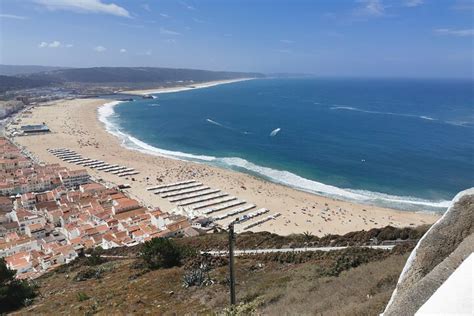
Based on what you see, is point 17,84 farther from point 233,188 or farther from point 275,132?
point 233,188

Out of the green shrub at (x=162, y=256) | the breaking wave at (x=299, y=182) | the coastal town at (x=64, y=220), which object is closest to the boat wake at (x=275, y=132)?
the breaking wave at (x=299, y=182)

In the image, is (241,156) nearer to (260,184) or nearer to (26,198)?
(260,184)

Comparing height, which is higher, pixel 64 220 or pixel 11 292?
pixel 11 292

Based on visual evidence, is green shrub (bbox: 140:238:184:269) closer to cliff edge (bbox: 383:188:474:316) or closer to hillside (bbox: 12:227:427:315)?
hillside (bbox: 12:227:427:315)

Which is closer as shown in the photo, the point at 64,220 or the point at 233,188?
the point at 64,220

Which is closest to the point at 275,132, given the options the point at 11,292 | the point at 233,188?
the point at 233,188

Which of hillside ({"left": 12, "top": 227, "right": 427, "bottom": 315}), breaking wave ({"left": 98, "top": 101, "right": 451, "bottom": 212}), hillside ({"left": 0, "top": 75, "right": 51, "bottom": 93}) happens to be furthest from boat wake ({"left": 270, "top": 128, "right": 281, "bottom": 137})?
hillside ({"left": 0, "top": 75, "right": 51, "bottom": 93})
